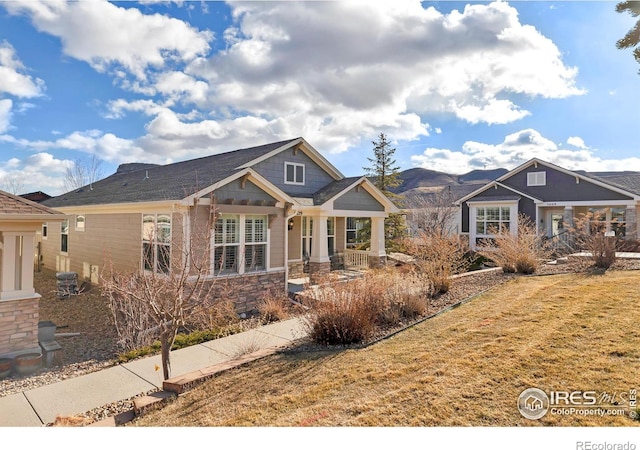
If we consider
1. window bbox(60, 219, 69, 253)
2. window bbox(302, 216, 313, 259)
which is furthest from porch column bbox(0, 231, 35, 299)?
window bbox(60, 219, 69, 253)

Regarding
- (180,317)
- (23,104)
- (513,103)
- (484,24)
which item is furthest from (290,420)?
(23,104)

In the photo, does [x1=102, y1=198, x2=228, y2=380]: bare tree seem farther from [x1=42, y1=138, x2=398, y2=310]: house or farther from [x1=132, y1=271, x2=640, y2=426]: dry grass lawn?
[x1=132, y1=271, x2=640, y2=426]: dry grass lawn

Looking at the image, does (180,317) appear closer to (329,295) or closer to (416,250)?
(329,295)

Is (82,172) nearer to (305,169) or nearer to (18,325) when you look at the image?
(305,169)

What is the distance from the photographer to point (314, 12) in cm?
713

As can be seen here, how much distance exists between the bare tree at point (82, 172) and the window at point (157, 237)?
25409mm

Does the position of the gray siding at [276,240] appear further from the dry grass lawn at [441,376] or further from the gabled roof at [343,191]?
the dry grass lawn at [441,376]

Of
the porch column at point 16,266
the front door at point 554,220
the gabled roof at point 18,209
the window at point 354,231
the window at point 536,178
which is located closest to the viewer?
the gabled roof at point 18,209

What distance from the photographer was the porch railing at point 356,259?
16703 mm

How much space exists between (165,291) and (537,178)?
2484cm

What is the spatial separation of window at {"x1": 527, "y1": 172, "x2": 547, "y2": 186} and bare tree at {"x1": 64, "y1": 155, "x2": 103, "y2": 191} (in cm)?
3455

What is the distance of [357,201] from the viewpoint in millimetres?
16016

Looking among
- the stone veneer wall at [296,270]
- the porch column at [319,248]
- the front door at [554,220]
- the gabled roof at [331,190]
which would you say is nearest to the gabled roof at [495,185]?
the front door at [554,220]

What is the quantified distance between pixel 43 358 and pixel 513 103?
1200 centimetres
